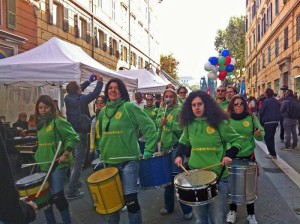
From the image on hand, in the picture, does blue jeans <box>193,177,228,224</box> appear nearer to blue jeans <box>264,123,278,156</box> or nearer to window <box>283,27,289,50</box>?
blue jeans <box>264,123,278,156</box>

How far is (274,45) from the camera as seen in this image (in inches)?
985

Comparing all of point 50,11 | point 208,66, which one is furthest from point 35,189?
point 50,11

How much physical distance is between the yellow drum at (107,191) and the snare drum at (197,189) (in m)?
0.66

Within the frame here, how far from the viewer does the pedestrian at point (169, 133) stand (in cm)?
491

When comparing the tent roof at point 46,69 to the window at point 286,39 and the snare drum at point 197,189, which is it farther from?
the window at point 286,39

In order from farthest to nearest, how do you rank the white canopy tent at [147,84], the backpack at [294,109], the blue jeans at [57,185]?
1. the white canopy tent at [147,84]
2. the backpack at [294,109]
3. the blue jeans at [57,185]

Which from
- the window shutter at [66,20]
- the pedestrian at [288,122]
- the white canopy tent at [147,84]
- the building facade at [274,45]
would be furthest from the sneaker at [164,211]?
the building facade at [274,45]

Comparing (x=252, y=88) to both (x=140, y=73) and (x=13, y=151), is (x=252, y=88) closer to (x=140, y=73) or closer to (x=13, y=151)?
(x=140, y=73)

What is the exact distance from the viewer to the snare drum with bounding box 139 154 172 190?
4.09 meters

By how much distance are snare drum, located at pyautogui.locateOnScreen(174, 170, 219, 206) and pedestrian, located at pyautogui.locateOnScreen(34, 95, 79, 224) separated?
1504 mm

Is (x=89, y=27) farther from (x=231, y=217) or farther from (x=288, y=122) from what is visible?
(x=231, y=217)

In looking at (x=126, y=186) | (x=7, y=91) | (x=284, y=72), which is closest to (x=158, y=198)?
(x=126, y=186)

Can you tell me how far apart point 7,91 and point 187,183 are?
10563 millimetres

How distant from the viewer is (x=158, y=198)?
224 inches
